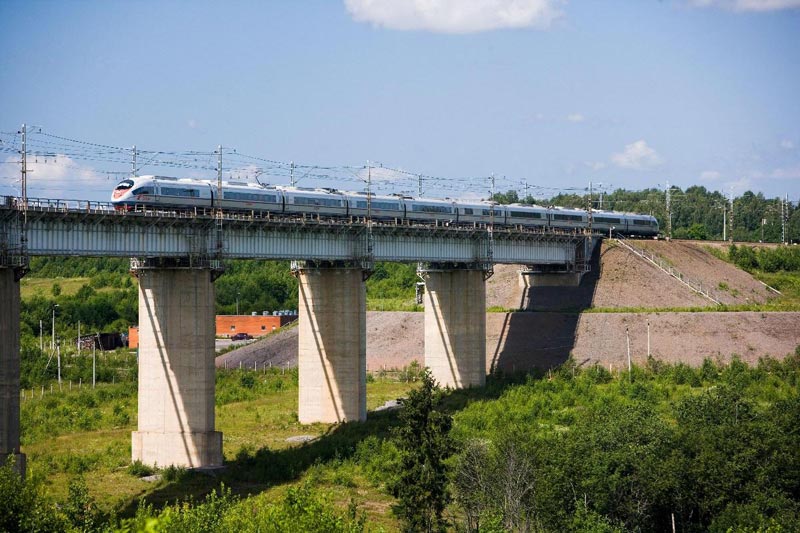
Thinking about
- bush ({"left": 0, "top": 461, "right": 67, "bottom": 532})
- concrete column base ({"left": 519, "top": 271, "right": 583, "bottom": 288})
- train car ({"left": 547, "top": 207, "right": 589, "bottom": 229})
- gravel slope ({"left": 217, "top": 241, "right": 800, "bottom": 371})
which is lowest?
bush ({"left": 0, "top": 461, "right": 67, "bottom": 532})

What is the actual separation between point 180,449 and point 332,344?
1636 cm

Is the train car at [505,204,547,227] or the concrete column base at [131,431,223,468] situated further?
the train car at [505,204,547,227]

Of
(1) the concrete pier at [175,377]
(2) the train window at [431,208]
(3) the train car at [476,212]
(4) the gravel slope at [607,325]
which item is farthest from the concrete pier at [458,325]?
(1) the concrete pier at [175,377]

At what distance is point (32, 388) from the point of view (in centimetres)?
9944

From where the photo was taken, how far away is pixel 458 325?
92562 mm

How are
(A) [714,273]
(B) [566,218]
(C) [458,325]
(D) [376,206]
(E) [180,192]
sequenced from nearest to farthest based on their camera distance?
(E) [180,192] < (D) [376,206] < (C) [458,325] < (B) [566,218] < (A) [714,273]

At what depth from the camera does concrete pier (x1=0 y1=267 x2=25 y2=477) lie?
173ft

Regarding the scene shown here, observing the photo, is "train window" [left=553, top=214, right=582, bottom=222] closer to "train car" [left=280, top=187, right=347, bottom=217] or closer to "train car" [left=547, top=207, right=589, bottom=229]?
"train car" [left=547, top=207, right=589, bottom=229]

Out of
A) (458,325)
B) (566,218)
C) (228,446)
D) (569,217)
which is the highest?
(569,217)

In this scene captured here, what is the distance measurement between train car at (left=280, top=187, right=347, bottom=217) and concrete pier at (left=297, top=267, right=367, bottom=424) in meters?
5.40

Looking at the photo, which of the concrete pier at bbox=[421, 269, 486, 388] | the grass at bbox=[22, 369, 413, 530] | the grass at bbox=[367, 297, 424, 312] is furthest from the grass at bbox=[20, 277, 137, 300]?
the concrete pier at bbox=[421, 269, 486, 388]

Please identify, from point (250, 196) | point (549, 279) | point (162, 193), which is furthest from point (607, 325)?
point (162, 193)

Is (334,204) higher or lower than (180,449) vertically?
higher

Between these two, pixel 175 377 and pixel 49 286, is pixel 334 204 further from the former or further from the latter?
pixel 49 286
